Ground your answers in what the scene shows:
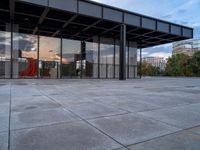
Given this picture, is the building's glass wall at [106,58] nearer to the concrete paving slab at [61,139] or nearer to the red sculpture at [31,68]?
the red sculpture at [31,68]

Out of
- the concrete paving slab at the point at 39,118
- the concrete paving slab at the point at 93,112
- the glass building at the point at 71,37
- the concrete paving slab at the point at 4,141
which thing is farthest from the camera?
the glass building at the point at 71,37

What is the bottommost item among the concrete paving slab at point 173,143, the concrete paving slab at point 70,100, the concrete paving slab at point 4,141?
the concrete paving slab at point 173,143

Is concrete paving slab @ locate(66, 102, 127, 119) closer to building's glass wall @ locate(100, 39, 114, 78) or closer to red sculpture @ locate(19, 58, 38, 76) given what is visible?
red sculpture @ locate(19, 58, 38, 76)

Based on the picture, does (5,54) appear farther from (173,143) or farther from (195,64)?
(195,64)

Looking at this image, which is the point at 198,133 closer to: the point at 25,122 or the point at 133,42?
the point at 25,122

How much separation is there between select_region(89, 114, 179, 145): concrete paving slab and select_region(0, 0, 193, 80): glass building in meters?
14.6

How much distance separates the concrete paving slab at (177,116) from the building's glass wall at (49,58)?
20.3 m

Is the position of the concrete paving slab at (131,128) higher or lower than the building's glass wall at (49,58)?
lower

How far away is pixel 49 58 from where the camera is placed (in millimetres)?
24641

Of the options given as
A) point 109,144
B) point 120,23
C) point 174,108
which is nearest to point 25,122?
point 109,144

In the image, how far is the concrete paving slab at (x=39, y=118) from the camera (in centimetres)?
410

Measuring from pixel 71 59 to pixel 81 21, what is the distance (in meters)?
6.31

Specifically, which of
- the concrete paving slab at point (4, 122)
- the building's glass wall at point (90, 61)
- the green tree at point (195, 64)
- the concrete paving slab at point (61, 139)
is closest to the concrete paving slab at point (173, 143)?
the concrete paving slab at point (61, 139)

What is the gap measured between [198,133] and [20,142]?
10.2 ft
